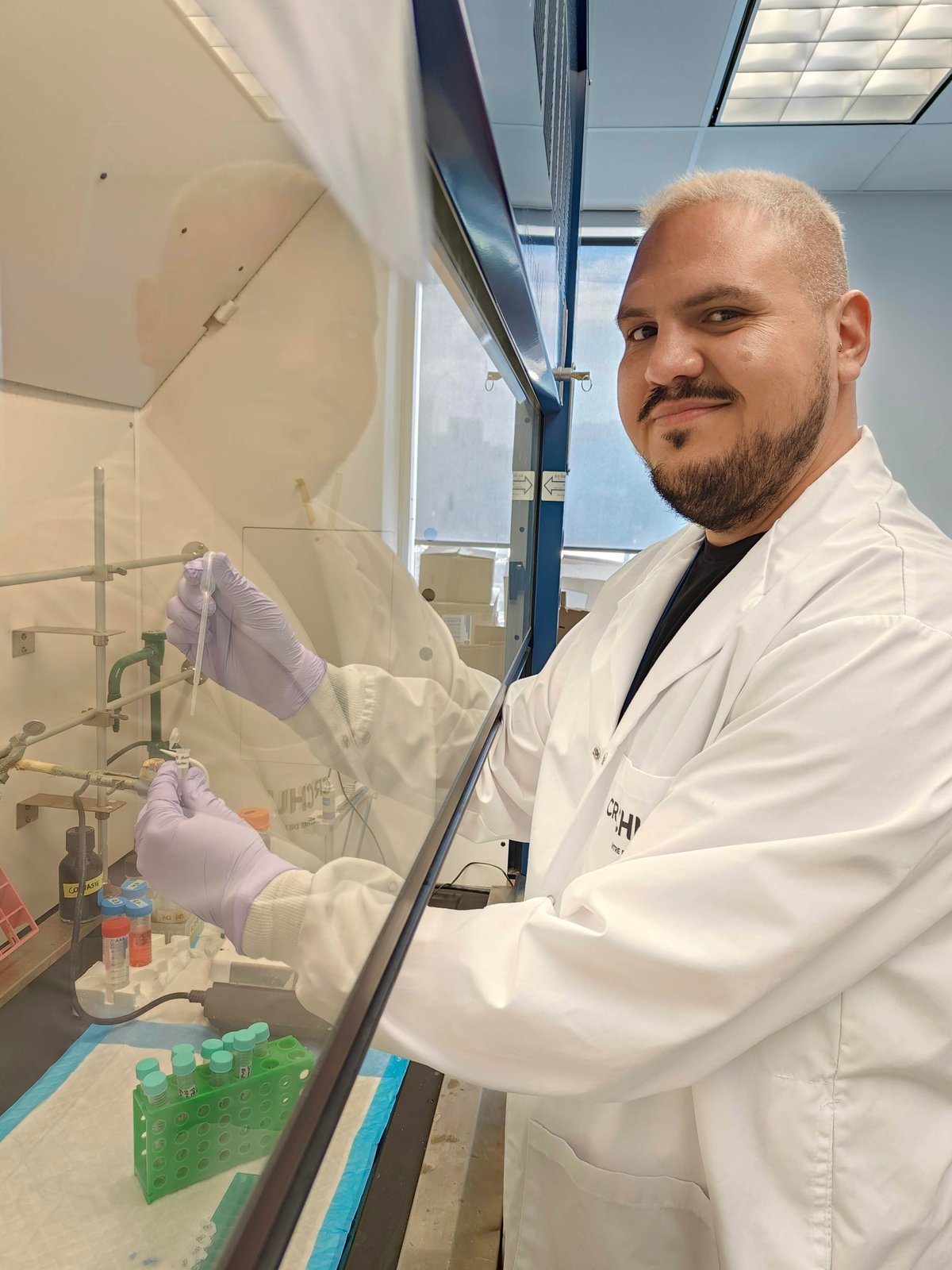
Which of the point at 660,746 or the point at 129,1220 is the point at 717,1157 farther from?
the point at 129,1220

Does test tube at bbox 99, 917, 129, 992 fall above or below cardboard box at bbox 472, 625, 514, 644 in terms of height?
below

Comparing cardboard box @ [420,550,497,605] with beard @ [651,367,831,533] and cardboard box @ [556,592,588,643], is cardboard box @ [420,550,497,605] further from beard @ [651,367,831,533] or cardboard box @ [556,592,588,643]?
cardboard box @ [556,592,588,643]

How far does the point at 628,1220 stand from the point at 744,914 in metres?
0.44

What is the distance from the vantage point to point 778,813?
0.76m

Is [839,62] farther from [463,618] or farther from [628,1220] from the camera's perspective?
[628,1220]

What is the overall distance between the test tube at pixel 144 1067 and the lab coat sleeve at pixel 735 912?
27cm

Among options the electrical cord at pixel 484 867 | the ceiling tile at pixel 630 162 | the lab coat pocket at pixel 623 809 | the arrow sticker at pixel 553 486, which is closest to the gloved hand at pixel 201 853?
the lab coat pocket at pixel 623 809

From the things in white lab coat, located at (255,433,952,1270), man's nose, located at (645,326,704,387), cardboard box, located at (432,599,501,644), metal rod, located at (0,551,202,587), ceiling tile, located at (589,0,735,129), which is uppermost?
ceiling tile, located at (589,0,735,129)

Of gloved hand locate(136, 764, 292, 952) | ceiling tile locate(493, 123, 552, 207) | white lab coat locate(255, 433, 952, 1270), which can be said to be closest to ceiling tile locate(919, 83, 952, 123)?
ceiling tile locate(493, 123, 552, 207)

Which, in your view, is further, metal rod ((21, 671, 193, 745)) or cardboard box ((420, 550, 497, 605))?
cardboard box ((420, 550, 497, 605))

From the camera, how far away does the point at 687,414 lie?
108cm

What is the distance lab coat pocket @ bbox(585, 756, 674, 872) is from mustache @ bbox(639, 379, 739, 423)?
1.57 ft

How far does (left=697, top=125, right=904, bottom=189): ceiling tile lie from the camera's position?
3609 millimetres

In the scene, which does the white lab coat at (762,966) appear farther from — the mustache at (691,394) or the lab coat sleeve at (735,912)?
the mustache at (691,394)
